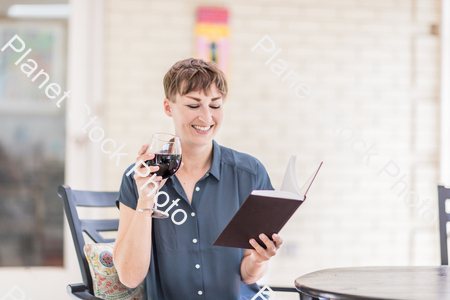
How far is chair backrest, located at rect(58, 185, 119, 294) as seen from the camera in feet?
6.17

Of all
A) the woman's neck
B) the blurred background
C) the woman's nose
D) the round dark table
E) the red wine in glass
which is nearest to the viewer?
the round dark table

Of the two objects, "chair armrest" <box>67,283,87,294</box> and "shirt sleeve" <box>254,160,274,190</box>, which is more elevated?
"shirt sleeve" <box>254,160,274,190</box>

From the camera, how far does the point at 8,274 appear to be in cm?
331

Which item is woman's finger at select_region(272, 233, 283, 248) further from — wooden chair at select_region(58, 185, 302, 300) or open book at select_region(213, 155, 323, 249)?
wooden chair at select_region(58, 185, 302, 300)

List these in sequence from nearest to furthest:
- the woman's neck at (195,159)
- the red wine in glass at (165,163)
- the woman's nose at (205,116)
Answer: the red wine in glass at (165,163)
the woman's nose at (205,116)
the woman's neck at (195,159)

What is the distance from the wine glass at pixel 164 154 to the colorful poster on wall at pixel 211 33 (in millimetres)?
1975

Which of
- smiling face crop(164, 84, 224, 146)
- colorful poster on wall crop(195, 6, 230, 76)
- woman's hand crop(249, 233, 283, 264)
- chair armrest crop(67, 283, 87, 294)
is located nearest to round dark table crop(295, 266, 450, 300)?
woman's hand crop(249, 233, 283, 264)

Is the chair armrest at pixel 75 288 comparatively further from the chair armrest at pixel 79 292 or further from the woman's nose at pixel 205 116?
the woman's nose at pixel 205 116

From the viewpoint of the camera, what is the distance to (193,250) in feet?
5.62

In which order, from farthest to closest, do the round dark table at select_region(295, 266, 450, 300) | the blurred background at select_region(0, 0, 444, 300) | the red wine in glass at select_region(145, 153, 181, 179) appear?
the blurred background at select_region(0, 0, 444, 300) → the red wine in glass at select_region(145, 153, 181, 179) → the round dark table at select_region(295, 266, 450, 300)

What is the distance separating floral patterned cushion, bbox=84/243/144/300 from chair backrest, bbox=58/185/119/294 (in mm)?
56

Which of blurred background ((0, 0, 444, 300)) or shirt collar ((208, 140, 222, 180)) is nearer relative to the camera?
shirt collar ((208, 140, 222, 180))

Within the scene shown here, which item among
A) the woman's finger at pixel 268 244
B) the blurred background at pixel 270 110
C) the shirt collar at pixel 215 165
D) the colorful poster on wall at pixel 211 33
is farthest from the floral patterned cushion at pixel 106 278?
the colorful poster on wall at pixel 211 33

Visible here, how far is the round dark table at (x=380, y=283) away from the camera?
128 centimetres
